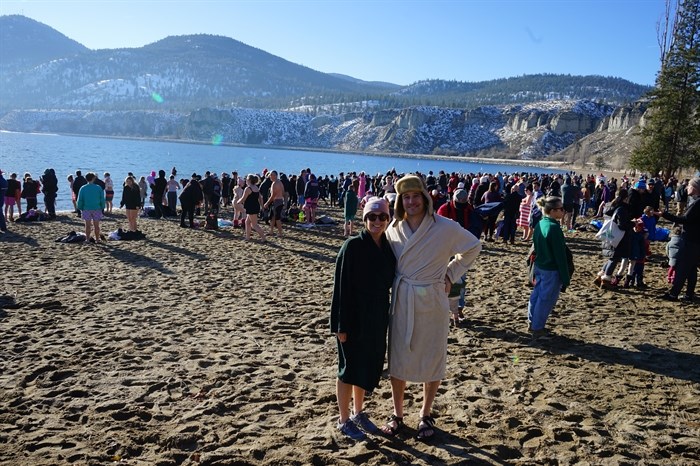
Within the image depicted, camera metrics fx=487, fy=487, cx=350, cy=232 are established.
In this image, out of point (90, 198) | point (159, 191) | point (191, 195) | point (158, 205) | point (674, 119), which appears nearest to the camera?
point (90, 198)

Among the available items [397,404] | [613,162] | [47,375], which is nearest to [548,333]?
[397,404]

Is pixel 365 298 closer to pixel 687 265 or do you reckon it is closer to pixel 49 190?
pixel 687 265

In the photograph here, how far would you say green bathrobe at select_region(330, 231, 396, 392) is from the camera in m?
3.21

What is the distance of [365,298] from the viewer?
3.23 m

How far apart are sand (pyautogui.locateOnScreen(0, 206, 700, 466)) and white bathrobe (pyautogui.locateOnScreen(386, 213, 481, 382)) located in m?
0.70

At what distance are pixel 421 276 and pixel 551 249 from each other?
299 cm

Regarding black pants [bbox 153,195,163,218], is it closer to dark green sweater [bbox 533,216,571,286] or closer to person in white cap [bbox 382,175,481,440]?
dark green sweater [bbox 533,216,571,286]

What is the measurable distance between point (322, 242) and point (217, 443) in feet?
33.1

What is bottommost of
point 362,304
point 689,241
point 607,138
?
point 362,304

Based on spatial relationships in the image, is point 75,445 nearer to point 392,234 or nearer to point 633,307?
point 392,234

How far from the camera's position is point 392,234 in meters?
3.34

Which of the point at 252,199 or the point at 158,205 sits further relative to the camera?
the point at 158,205

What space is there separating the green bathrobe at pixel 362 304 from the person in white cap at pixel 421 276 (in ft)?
0.31

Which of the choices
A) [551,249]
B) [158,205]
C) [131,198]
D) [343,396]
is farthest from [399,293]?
[158,205]
